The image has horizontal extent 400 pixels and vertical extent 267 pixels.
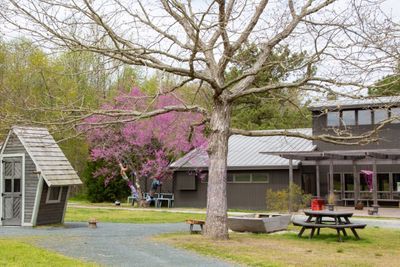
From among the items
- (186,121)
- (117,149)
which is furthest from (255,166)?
(117,149)

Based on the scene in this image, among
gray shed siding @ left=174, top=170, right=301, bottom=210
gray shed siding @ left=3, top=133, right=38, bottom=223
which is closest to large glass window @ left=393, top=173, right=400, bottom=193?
gray shed siding @ left=174, top=170, right=301, bottom=210

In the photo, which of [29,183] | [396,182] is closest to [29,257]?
[29,183]

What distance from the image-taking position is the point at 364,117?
29844 millimetres

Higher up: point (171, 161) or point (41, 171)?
point (171, 161)

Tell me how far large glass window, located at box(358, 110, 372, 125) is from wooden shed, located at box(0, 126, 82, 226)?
17088 millimetres

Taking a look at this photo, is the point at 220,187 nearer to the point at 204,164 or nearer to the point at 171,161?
the point at 204,164

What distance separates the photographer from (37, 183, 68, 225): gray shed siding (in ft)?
57.5

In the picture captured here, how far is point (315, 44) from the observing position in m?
13.2

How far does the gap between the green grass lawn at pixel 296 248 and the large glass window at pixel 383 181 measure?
15610 mm

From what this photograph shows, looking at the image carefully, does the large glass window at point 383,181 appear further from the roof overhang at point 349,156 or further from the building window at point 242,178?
the building window at point 242,178

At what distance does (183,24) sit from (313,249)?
626cm

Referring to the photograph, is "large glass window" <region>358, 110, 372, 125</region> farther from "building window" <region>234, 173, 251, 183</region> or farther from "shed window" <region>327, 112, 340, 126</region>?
"building window" <region>234, 173, 251, 183</region>

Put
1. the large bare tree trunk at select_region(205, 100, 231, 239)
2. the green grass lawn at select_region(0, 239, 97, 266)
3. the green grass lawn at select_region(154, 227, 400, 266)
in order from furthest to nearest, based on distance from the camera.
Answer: the large bare tree trunk at select_region(205, 100, 231, 239)
the green grass lawn at select_region(154, 227, 400, 266)
the green grass lawn at select_region(0, 239, 97, 266)

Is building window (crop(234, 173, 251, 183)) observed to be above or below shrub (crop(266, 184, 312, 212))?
above
